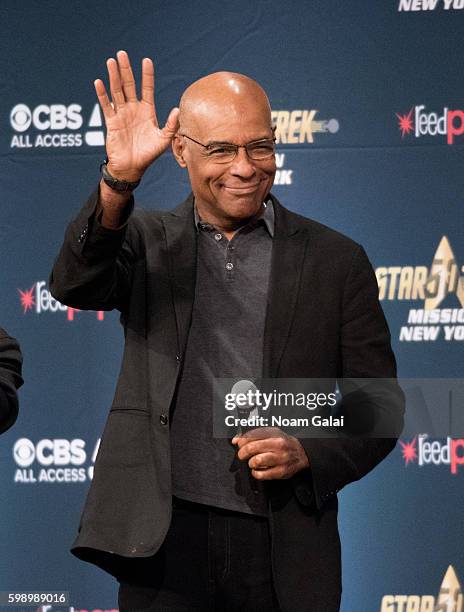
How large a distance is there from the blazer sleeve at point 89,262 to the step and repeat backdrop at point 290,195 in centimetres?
156

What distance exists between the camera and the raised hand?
2158mm

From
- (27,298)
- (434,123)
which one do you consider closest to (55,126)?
(27,298)

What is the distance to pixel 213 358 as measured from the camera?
2.27m

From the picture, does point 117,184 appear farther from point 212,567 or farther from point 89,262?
point 212,567

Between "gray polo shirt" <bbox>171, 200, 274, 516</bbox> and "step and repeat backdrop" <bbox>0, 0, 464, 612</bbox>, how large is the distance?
147 cm

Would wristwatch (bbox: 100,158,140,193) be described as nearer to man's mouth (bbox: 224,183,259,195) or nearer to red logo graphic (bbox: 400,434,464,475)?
A: man's mouth (bbox: 224,183,259,195)

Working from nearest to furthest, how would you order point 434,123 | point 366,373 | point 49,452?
point 366,373 < point 434,123 < point 49,452

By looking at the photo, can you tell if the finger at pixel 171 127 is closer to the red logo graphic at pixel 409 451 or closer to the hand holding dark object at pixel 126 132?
the hand holding dark object at pixel 126 132

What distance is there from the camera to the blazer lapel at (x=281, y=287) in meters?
2.26

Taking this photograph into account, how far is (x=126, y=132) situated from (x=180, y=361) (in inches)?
19.9

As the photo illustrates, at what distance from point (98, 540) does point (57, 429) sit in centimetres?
163

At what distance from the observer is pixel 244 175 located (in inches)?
89.7

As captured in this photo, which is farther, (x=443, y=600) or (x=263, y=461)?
(x=443, y=600)

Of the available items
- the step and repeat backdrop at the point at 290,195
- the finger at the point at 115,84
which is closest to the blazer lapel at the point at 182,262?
the finger at the point at 115,84
